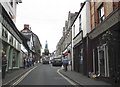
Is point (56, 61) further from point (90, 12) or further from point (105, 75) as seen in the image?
point (105, 75)

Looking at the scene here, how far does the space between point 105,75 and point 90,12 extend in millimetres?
7099

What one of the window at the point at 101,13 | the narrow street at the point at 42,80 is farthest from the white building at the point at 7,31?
the window at the point at 101,13

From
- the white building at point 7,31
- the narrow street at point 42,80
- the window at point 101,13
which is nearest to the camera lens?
the narrow street at point 42,80

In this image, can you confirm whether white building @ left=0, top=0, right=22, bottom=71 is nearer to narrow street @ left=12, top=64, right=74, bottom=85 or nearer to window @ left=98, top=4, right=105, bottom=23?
narrow street @ left=12, top=64, right=74, bottom=85

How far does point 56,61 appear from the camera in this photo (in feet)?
143

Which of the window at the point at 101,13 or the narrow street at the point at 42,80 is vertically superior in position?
the window at the point at 101,13

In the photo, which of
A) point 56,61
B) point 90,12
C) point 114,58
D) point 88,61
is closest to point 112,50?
point 114,58

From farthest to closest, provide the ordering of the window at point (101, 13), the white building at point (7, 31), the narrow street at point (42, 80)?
1. the white building at point (7, 31)
2. the window at point (101, 13)
3. the narrow street at point (42, 80)

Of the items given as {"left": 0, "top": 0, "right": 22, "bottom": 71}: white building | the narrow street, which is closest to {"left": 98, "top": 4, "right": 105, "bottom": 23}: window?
the narrow street

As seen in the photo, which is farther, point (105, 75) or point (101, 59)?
point (101, 59)

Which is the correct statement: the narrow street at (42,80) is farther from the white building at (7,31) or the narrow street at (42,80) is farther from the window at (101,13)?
the window at (101,13)

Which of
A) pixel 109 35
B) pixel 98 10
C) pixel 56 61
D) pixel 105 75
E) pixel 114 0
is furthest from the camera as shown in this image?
pixel 56 61

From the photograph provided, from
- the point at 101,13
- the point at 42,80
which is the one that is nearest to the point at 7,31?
the point at 42,80

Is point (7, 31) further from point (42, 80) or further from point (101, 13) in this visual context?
point (101, 13)
